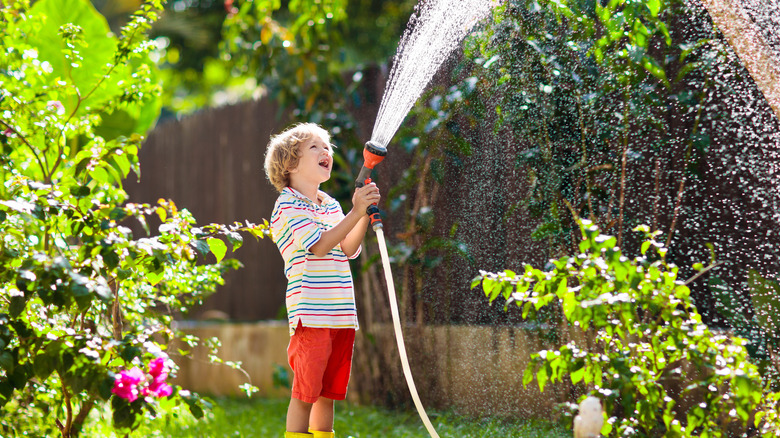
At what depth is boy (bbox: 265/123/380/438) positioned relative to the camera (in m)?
2.25

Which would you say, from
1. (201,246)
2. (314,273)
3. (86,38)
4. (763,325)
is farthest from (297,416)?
(86,38)

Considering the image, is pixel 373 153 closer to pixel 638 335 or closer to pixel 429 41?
pixel 638 335

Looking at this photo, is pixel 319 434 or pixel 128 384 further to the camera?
pixel 319 434

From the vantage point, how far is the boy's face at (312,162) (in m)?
2.39

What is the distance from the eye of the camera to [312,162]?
2385 mm

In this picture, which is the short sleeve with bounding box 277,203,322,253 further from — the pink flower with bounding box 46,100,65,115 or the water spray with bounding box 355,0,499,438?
the pink flower with bounding box 46,100,65,115

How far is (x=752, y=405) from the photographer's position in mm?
1718

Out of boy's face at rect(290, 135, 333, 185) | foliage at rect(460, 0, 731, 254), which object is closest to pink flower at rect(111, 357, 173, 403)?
boy's face at rect(290, 135, 333, 185)

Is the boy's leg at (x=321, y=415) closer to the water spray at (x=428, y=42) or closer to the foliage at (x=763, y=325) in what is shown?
the water spray at (x=428, y=42)

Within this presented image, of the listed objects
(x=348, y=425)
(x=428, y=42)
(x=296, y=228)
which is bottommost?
(x=348, y=425)

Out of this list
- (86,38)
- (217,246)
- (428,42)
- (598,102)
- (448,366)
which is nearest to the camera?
(217,246)

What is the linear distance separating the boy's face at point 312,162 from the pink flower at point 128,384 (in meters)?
0.83

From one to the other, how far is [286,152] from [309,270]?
385 millimetres

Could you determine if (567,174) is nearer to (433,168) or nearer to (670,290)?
(433,168)
